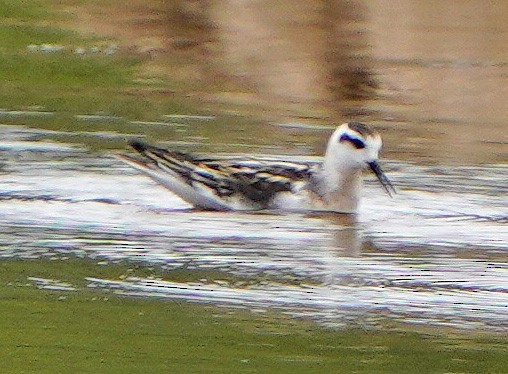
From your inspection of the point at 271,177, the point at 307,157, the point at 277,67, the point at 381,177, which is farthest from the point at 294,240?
the point at 277,67

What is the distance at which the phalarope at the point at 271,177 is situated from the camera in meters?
13.1

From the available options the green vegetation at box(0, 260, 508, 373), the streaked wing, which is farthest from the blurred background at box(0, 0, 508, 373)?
the streaked wing

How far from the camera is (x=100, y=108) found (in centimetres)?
1697

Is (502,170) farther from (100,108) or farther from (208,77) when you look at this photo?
(208,77)

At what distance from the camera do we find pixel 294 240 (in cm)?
1187

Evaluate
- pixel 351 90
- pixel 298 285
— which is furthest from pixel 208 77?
pixel 298 285

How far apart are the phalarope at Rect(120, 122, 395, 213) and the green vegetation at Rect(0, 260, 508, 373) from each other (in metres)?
3.33

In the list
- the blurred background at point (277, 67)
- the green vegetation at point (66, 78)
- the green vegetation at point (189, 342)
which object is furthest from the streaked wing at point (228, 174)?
the green vegetation at point (189, 342)

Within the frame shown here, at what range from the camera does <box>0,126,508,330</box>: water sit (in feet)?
32.4

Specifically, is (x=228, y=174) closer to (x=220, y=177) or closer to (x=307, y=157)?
(x=220, y=177)

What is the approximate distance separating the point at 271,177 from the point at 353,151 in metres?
0.65

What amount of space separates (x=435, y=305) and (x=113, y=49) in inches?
437

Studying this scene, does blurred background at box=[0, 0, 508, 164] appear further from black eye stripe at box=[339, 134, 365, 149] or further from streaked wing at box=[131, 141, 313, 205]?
streaked wing at box=[131, 141, 313, 205]

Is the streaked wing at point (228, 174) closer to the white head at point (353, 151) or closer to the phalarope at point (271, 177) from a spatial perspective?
the phalarope at point (271, 177)
